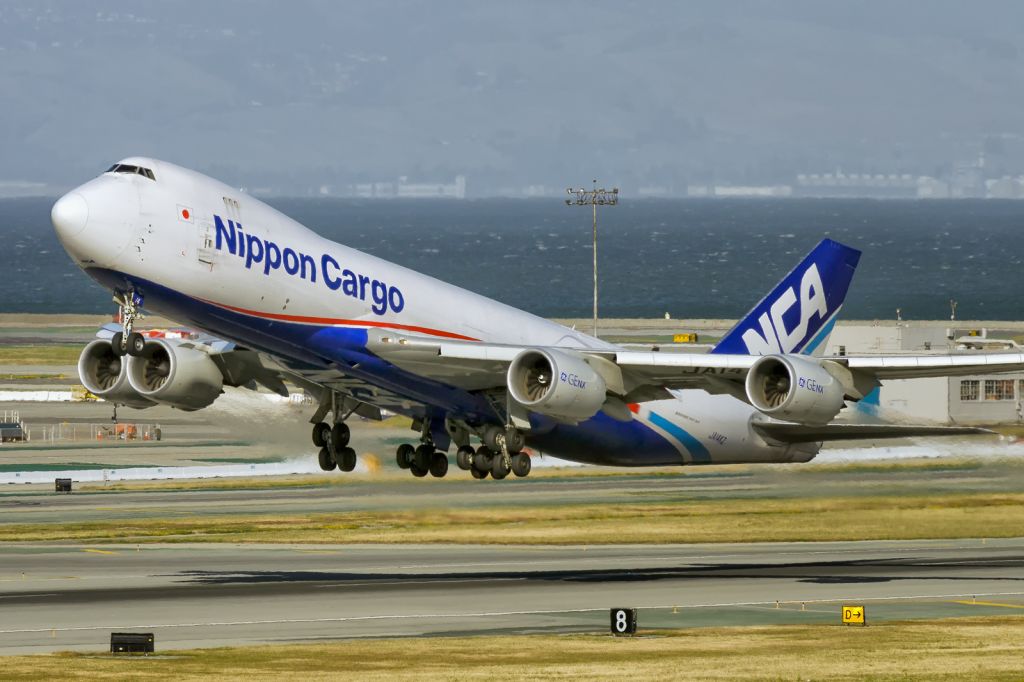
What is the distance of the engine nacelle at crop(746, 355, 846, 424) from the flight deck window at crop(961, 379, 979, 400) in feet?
192

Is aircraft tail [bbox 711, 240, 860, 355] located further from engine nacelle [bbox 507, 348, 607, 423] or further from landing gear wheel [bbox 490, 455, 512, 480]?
engine nacelle [bbox 507, 348, 607, 423]

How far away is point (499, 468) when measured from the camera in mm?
51125

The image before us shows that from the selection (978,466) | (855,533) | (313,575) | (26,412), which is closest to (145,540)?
(313,575)

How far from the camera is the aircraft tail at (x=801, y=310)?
58625 millimetres

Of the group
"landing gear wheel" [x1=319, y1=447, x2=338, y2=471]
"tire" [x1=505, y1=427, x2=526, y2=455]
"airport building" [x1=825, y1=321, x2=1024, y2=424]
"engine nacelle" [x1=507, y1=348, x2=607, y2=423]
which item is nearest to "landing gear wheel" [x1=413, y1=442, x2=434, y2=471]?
"landing gear wheel" [x1=319, y1=447, x2=338, y2=471]

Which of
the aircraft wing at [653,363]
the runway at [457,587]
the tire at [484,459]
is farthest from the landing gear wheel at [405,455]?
the aircraft wing at [653,363]

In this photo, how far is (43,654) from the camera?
138ft

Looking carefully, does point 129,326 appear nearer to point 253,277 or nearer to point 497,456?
point 253,277

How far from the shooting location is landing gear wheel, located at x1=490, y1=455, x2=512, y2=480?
167 feet

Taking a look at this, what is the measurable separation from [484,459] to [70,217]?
15.6m

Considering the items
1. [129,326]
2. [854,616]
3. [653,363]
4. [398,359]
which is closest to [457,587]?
[398,359]

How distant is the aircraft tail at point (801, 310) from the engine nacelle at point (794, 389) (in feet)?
31.3

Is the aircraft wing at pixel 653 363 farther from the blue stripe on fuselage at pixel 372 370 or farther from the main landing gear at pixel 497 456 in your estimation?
the main landing gear at pixel 497 456

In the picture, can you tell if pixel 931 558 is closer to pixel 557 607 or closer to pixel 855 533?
pixel 855 533
